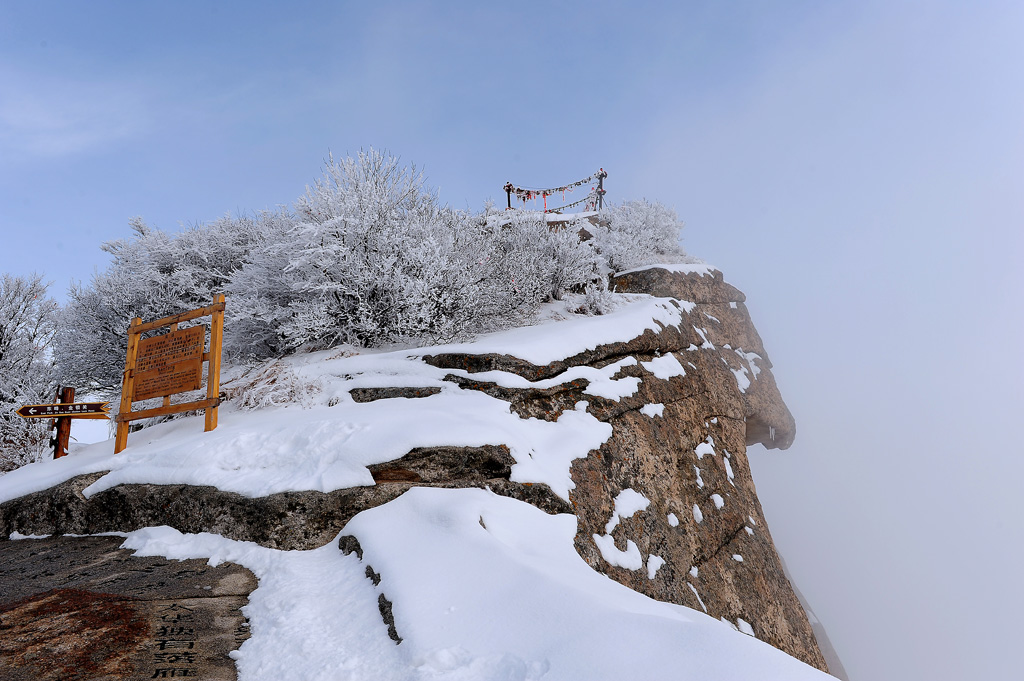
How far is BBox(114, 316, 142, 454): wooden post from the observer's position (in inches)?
241

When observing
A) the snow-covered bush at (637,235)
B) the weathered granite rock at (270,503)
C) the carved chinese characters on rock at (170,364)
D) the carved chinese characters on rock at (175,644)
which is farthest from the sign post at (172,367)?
the snow-covered bush at (637,235)

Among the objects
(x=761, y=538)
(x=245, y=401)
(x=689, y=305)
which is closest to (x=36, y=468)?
(x=245, y=401)

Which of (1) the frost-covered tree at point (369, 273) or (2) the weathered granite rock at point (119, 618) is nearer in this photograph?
(2) the weathered granite rock at point (119, 618)

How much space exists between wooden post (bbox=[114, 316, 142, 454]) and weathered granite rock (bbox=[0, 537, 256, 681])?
1831 millimetres

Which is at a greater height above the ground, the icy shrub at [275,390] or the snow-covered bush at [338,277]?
the snow-covered bush at [338,277]

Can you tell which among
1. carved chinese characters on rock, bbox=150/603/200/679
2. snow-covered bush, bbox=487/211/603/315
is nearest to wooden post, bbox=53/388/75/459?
carved chinese characters on rock, bbox=150/603/200/679

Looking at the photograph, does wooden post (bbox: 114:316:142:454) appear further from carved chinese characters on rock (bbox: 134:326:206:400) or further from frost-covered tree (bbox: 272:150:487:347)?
frost-covered tree (bbox: 272:150:487:347)

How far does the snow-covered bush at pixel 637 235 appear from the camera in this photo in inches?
560

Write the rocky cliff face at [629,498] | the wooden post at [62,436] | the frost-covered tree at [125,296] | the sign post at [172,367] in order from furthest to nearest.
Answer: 1. the frost-covered tree at [125,296]
2. the wooden post at [62,436]
3. the sign post at [172,367]
4. the rocky cliff face at [629,498]

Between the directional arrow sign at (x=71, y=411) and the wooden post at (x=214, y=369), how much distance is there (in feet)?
7.85

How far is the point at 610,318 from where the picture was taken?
28.8ft

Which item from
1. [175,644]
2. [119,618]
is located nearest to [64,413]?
[119,618]

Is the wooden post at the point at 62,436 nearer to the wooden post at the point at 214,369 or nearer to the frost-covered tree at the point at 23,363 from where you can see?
the frost-covered tree at the point at 23,363

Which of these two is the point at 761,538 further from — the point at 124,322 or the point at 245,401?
the point at 124,322
